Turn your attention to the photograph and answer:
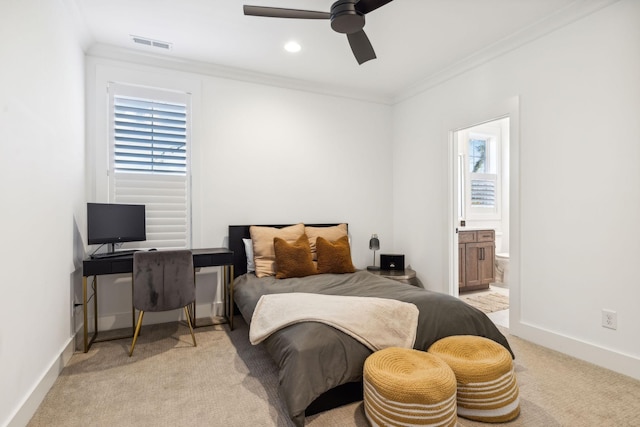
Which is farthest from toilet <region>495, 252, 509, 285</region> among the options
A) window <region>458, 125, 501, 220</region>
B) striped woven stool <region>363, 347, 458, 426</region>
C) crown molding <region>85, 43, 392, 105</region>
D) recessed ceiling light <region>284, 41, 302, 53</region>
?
recessed ceiling light <region>284, 41, 302, 53</region>

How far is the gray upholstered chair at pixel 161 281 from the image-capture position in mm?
2752

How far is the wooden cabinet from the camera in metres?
4.70

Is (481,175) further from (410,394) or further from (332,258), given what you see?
(410,394)

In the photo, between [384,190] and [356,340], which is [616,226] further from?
[384,190]

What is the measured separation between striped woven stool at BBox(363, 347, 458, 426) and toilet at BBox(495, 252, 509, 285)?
4113mm

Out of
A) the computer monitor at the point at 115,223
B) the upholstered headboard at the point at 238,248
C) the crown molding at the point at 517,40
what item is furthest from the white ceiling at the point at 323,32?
the upholstered headboard at the point at 238,248

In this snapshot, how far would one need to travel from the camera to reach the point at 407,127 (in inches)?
180

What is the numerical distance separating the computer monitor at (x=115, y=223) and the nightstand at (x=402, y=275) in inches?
106

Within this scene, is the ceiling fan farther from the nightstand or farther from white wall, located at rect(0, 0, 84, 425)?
the nightstand

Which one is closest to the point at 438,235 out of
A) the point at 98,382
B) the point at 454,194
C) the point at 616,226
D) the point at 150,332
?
the point at 454,194

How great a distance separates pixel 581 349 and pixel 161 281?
11.1ft

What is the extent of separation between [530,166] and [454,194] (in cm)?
98

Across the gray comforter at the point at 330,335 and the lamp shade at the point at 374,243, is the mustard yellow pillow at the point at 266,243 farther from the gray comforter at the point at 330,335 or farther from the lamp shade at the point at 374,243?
the lamp shade at the point at 374,243

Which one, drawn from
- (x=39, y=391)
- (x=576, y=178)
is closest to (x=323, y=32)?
(x=576, y=178)
